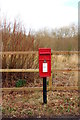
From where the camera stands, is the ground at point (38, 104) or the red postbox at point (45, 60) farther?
the red postbox at point (45, 60)

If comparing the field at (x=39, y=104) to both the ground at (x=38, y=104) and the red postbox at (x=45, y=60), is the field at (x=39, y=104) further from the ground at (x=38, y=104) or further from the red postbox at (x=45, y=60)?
the red postbox at (x=45, y=60)

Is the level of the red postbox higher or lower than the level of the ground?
higher

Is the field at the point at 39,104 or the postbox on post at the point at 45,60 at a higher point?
the postbox on post at the point at 45,60

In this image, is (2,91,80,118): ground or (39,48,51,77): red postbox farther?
(39,48,51,77): red postbox

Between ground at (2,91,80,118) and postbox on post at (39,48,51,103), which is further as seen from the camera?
postbox on post at (39,48,51,103)

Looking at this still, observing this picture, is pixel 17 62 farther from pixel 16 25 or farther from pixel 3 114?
pixel 3 114

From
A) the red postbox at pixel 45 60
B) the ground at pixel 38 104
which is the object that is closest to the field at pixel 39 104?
the ground at pixel 38 104

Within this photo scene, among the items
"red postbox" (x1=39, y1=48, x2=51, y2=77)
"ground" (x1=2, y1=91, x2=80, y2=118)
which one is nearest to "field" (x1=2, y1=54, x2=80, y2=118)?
"ground" (x1=2, y1=91, x2=80, y2=118)

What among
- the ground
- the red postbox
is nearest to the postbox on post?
the red postbox

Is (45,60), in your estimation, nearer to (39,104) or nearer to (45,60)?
(45,60)

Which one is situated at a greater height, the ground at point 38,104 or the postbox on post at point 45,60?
the postbox on post at point 45,60

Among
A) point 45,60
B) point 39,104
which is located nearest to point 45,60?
point 45,60

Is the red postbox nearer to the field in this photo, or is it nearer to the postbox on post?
the postbox on post

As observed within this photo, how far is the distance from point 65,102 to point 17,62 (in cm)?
222
